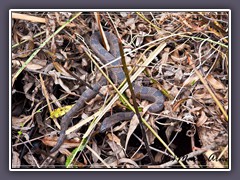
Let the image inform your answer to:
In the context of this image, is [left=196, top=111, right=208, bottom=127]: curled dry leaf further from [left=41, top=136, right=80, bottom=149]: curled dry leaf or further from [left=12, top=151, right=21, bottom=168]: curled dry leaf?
[left=12, top=151, right=21, bottom=168]: curled dry leaf

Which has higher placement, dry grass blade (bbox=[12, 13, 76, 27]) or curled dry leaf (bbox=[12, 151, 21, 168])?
dry grass blade (bbox=[12, 13, 76, 27])

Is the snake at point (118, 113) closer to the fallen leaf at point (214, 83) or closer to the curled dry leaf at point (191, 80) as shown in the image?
the curled dry leaf at point (191, 80)

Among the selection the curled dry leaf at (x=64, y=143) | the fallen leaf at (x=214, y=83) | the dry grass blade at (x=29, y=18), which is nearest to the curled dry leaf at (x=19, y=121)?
the curled dry leaf at (x=64, y=143)

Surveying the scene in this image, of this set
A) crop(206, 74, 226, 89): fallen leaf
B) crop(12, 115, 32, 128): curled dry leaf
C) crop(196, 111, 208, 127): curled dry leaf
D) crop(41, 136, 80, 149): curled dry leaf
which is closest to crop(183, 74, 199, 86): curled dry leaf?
crop(206, 74, 226, 89): fallen leaf

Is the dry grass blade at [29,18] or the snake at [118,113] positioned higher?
the dry grass blade at [29,18]

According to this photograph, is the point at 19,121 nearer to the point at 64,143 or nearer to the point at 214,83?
the point at 64,143

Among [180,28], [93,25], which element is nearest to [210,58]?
[180,28]

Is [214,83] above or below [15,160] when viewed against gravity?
above

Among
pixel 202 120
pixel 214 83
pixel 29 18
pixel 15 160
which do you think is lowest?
pixel 15 160

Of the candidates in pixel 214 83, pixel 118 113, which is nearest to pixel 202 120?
pixel 214 83

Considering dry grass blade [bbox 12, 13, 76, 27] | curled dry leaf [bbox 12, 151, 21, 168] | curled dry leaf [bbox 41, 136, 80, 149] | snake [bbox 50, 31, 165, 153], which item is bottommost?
curled dry leaf [bbox 12, 151, 21, 168]
